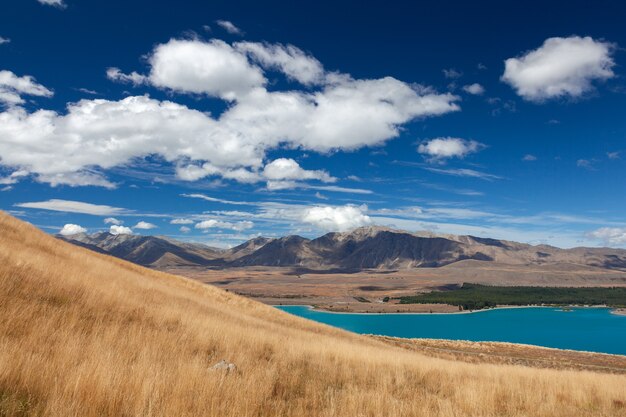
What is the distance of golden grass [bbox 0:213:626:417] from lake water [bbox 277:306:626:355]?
112m

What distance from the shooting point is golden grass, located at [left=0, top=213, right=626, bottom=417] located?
4.84 meters

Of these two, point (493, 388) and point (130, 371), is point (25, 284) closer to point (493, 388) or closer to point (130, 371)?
point (130, 371)

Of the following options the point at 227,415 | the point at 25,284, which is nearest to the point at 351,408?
the point at 227,415

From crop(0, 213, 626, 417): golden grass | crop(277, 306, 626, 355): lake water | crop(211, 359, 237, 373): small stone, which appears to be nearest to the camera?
crop(0, 213, 626, 417): golden grass

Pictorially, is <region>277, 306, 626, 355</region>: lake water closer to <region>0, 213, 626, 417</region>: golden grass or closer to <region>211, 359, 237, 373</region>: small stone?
<region>0, 213, 626, 417</region>: golden grass

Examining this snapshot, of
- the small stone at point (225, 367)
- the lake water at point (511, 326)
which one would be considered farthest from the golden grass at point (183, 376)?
the lake water at point (511, 326)

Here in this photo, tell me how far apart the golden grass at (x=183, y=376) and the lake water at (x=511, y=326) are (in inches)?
4409

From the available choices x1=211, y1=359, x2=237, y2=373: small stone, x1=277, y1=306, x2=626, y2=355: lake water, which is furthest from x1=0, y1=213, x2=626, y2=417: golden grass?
x1=277, y1=306, x2=626, y2=355: lake water

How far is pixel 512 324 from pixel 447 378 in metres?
163

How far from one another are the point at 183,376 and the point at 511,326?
6440 inches

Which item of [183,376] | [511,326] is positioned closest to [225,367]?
[183,376]

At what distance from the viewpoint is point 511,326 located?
146000 mm

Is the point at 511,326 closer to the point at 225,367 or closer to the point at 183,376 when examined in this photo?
the point at 225,367

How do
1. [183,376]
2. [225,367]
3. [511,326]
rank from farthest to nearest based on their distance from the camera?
[511,326]
[225,367]
[183,376]
